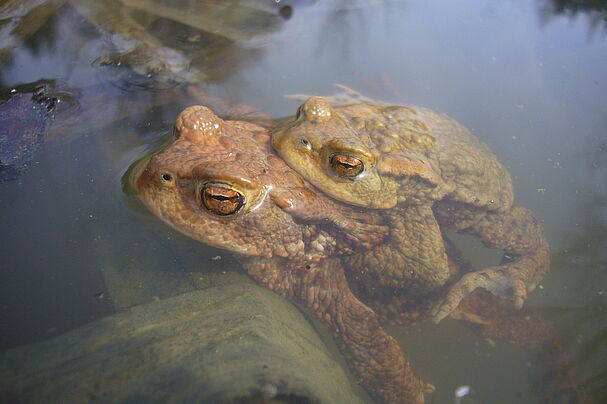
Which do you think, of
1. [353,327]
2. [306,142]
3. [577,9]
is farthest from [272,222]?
[577,9]

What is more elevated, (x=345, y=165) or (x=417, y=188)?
(x=345, y=165)

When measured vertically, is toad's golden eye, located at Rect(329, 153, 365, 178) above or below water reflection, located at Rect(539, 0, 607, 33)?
below

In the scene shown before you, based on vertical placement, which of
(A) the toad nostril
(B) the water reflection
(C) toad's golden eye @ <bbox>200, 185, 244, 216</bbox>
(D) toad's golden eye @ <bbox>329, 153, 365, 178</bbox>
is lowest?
(C) toad's golden eye @ <bbox>200, 185, 244, 216</bbox>

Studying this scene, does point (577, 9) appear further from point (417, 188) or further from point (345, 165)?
point (345, 165)

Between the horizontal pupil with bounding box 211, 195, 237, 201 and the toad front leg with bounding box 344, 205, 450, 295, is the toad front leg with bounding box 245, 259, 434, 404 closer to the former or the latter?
the toad front leg with bounding box 344, 205, 450, 295

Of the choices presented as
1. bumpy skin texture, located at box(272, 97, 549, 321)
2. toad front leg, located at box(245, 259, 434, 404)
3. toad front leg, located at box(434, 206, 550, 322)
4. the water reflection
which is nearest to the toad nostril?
bumpy skin texture, located at box(272, 97, 549, 321)

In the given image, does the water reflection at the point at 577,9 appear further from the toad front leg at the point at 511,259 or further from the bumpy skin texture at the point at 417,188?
the toad front leg at the point at 511,259

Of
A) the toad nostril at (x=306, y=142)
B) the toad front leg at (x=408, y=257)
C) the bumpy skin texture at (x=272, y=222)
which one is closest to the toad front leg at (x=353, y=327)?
the bumpy skin texture at (x=272, y=222)
